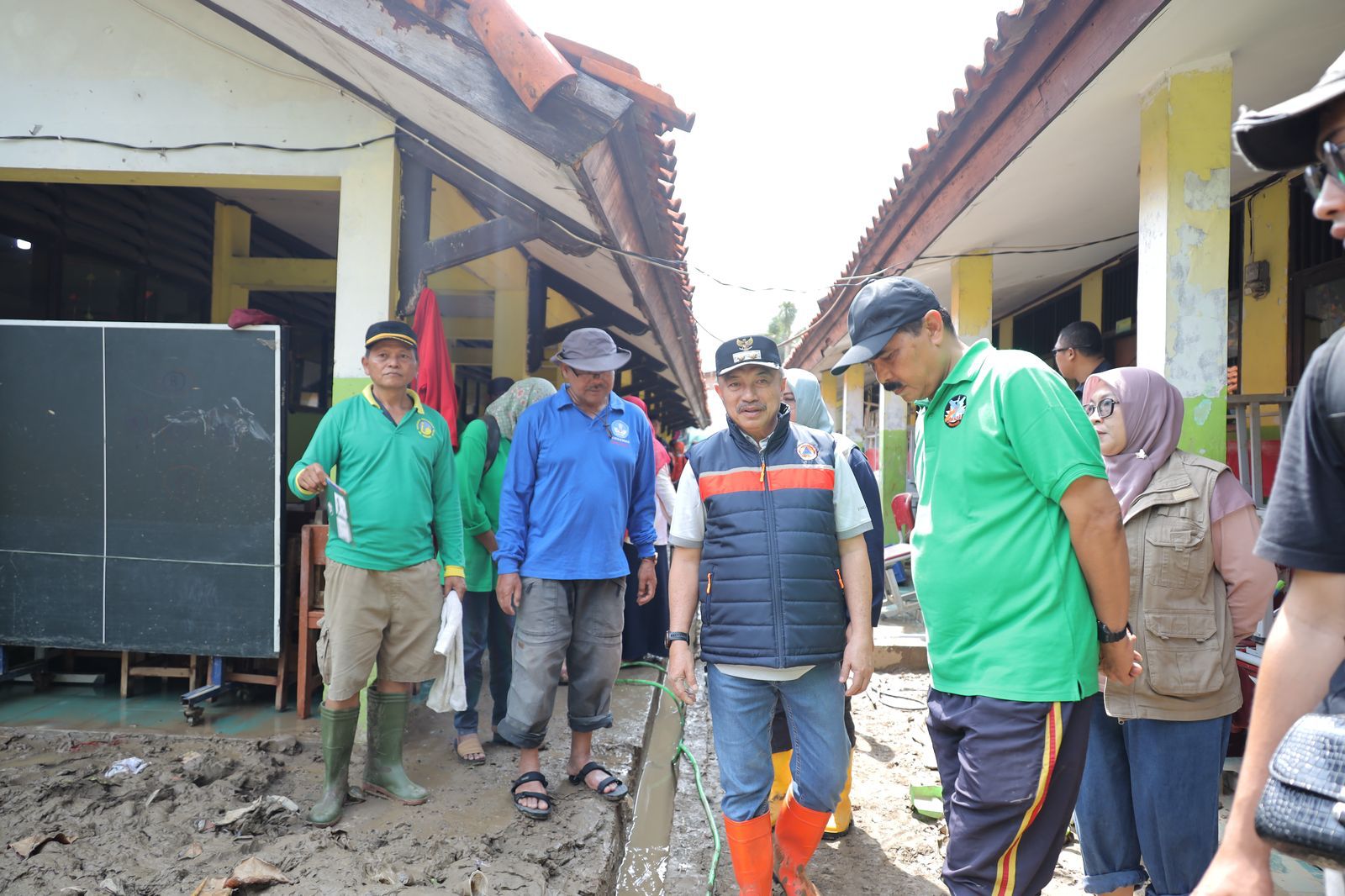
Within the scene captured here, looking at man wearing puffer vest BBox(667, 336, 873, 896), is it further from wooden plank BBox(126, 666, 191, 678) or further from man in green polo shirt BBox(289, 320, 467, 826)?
wooden plank BBox(126, 666, 191, 678)

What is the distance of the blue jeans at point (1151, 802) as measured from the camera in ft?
7.23

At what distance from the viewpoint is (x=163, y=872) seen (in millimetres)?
2842

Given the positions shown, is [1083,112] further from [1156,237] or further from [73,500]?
[73,500]

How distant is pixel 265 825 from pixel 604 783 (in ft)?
4.58

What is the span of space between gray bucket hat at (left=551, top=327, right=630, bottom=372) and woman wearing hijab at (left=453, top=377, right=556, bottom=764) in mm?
623

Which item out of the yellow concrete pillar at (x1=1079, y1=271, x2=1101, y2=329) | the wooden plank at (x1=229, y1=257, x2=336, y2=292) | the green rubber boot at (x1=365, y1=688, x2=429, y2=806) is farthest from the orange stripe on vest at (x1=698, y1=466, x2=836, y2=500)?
the yellow concrete pillar at (x1=1079, y1=271, x2=1101, y2=329)

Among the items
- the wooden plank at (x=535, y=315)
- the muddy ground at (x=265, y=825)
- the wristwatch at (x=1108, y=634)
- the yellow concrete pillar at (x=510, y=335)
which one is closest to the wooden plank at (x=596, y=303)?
the wooden plank at (x=535, y=315)

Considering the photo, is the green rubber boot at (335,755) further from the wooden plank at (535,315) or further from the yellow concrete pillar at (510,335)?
the wooden plank at (535,315)

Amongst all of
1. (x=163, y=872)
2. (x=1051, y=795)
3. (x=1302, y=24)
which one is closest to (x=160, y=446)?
(x=163, y=872)

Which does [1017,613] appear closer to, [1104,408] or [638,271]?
[1104,408]

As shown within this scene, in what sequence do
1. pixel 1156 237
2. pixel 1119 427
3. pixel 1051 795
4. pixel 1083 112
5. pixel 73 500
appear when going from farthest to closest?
1. pixel 73 500
2. pixel 1083 112
3. pixel 1156 237
4. pixel 1119 427
5. pixel 1051 795

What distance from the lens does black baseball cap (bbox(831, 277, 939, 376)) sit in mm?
2209

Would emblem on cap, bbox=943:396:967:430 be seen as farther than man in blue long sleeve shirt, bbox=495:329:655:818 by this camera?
No

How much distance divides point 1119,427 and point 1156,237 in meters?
1.75
